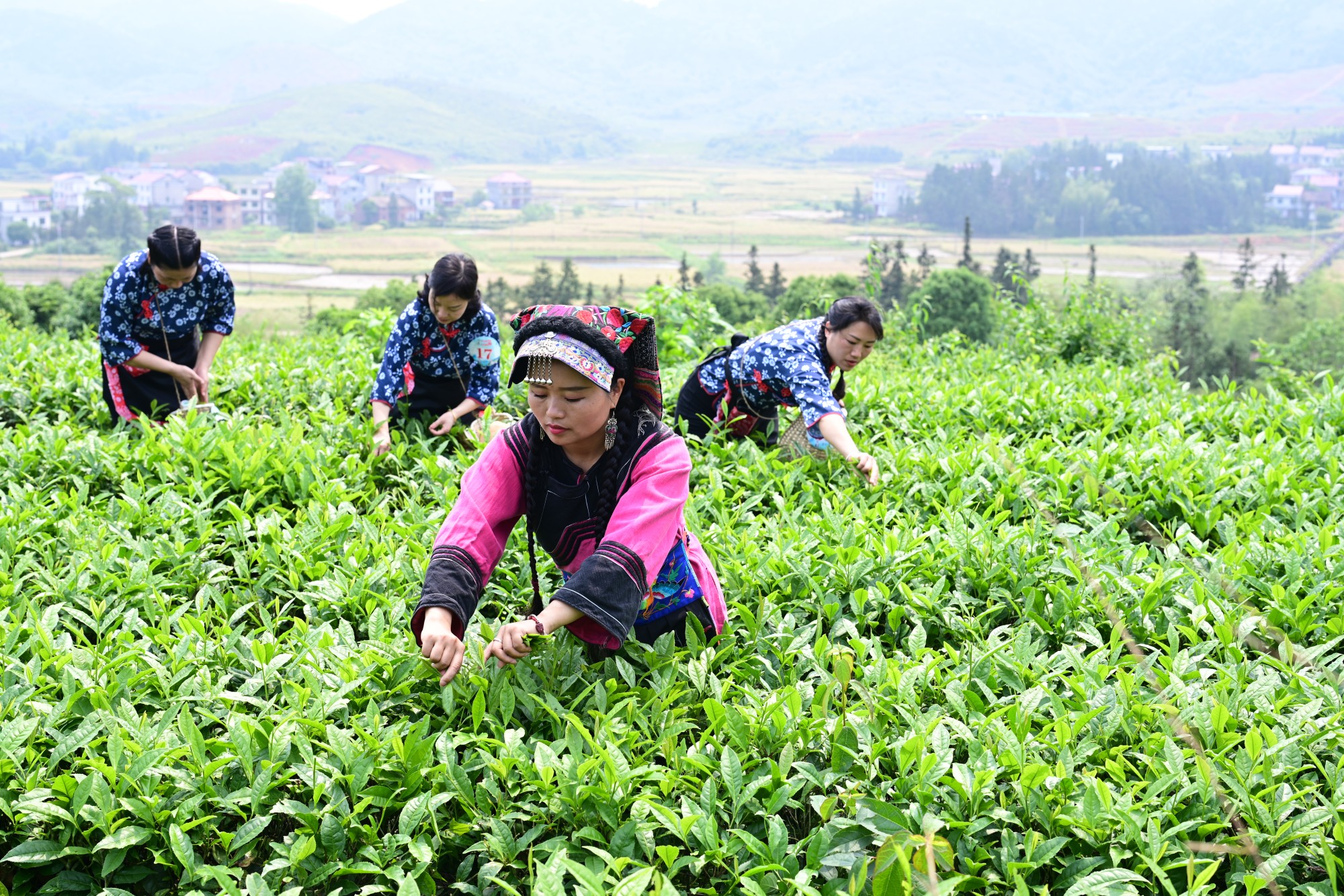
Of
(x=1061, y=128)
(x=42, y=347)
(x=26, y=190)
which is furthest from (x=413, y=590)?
(x=1061, y=128)

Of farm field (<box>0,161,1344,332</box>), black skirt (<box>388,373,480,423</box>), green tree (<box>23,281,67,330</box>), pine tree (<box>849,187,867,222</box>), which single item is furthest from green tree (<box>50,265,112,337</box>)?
pine tree (<box>849,187,867,222</box>)

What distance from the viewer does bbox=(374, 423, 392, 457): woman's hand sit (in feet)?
15.6

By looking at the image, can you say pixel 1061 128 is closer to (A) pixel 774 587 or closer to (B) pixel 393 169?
(B) pixel 393 169

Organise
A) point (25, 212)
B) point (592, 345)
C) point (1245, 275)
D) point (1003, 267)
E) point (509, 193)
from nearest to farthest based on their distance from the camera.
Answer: point (592, 345) → point (1003, 267) → point (1245, 275) → point (25, 212) → point (509, 193)

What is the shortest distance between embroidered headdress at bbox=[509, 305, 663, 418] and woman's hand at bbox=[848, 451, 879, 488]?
162 cm

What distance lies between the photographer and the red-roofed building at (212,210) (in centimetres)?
11388

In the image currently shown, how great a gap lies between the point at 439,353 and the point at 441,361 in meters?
0.03

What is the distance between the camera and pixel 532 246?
368ft

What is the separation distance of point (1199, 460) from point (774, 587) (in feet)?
A: 7.17

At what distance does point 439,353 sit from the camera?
5215mm

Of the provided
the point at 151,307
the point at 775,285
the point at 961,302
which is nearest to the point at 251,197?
the point at 775,285

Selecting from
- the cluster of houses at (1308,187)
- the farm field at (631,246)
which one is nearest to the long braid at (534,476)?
the farm field at (631,246)

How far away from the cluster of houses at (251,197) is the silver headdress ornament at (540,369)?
110 metres

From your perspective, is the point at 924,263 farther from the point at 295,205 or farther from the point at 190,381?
the point at 295,205
